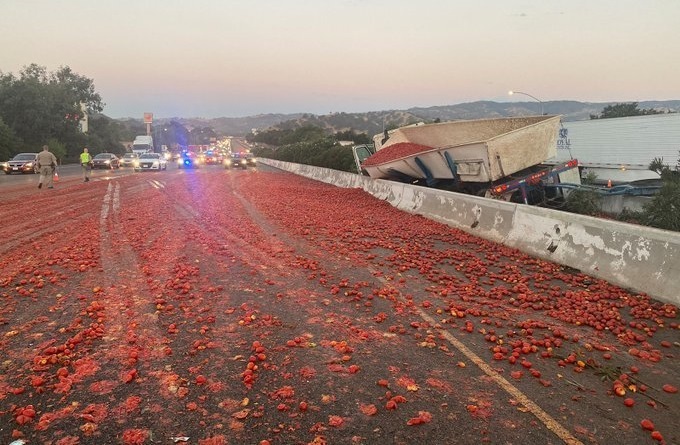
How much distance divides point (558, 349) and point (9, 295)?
687cm

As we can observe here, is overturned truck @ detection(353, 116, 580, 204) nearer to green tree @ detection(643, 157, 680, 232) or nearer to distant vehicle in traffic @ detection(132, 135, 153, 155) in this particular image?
green tree @ detection(643, 157, 680, 232)

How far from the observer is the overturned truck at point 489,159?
43.2 ft

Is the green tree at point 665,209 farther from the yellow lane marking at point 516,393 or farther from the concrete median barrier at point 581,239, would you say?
the yellow lane marking at point 516,393

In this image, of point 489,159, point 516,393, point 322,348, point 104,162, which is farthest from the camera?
point 104,162

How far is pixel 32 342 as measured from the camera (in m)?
4.63

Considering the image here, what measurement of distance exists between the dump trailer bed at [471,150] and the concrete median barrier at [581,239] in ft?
6.03

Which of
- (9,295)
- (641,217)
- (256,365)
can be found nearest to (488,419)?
(256,365)

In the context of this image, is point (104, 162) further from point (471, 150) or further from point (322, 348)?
point (322, 348)

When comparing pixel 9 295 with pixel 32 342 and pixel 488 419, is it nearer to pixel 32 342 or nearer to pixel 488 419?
pixel 32 342

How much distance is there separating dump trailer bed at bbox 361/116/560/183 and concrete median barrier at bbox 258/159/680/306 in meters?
1.84

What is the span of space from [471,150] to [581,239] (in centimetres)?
631

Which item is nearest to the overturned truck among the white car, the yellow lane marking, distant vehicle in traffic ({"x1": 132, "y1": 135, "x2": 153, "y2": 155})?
the yellow lane marking

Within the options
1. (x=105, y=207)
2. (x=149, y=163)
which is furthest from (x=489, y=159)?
(x=149, y=163)

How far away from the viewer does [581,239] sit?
7496 mm
